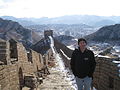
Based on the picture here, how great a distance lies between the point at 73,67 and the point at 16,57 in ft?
27.5

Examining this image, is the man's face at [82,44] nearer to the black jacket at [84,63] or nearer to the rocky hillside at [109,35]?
the black jacket at [84,63]

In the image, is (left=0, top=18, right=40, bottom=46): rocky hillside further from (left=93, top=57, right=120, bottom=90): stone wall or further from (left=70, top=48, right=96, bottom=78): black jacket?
(left=70, top=48, right=96, bottom=78): black jacket

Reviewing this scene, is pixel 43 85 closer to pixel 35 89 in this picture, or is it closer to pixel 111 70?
pixel 35 89

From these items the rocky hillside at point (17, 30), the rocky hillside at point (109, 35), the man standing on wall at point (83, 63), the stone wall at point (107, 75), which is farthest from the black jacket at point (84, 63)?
the rocky hillside at point (17, 30)

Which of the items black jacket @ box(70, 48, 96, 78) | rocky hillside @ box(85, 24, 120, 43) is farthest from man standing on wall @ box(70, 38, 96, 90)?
rocky hillside @ box(85, 24, 120, 43)

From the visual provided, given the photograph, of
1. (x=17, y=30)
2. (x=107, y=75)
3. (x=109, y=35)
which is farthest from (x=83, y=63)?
(x=17, y=30)

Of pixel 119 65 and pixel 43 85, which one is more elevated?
pixel 119 65

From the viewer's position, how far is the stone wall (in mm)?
10258

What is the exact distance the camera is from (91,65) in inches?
307

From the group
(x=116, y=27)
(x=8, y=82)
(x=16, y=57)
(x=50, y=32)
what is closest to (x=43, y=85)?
(x=16, y=57)

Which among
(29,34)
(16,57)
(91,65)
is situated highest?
(91,65)

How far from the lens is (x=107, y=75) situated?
11211 mm

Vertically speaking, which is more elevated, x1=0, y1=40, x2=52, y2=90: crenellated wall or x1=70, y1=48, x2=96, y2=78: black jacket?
x1=70, y1=48, x2=96, y2=78: black jacket

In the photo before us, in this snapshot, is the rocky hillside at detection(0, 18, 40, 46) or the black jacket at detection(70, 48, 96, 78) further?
the rocky hillside at detection(0, 18, 40, 46)
